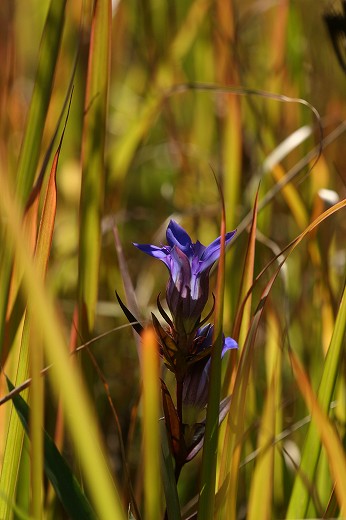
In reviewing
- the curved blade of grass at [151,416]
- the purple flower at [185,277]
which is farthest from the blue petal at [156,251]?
the curved blade of grass at [151,416]

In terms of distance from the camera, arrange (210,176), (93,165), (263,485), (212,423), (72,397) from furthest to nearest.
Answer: (210,176) → (93,165) → (263,485) → (212,423) → (72,397)

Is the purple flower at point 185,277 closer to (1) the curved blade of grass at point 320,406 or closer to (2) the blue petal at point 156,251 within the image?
(2) the blue petal at point 156,251

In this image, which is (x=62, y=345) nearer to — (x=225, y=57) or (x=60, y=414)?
(x=60, y=414)

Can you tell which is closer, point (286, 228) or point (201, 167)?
point (286, 228)

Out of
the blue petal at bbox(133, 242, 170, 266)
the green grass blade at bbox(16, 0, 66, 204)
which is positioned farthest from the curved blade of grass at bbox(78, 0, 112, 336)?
the blue petal at bbox(133, 242, 170, 266)

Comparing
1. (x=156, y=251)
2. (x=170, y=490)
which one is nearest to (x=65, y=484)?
(x=170, y=490)

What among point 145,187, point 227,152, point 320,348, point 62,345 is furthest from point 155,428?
point 145,187

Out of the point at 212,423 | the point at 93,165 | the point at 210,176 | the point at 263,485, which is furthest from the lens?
the point at 210,176

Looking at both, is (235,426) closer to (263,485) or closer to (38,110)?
(263,485)
